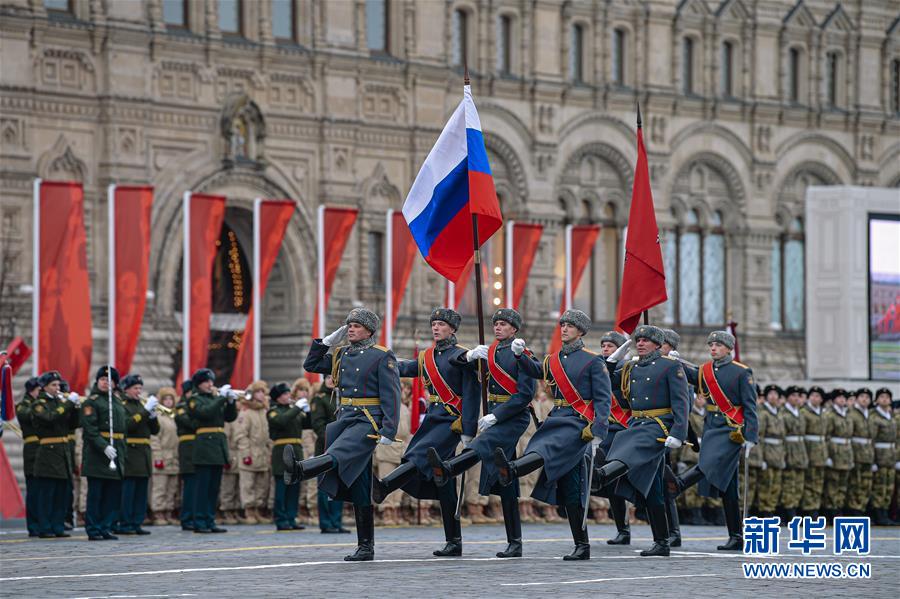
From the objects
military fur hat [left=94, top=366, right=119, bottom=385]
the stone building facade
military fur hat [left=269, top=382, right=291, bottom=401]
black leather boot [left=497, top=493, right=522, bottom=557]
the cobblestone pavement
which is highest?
the stone building facade

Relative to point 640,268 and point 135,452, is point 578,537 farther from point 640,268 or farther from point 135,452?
point 135,452

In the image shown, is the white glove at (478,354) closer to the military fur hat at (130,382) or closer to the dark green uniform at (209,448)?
the dark green uniform at (209,448)

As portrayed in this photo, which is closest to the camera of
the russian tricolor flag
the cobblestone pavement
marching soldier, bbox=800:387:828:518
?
the cobblestone pavement

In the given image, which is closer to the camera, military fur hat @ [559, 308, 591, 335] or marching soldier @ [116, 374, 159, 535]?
military fur hat @ [559, 308, 591, 335]

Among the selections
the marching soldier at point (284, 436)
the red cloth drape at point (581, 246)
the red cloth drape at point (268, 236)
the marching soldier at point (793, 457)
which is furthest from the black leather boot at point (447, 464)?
the red cloth drape at point (581, 246)

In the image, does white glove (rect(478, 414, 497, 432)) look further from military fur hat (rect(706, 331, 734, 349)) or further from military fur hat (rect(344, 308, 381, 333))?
military fur hat (rect(706, 331, 734, 349))

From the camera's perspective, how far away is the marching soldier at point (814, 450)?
23.6m

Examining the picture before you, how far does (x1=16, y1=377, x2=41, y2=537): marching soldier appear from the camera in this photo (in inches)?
762

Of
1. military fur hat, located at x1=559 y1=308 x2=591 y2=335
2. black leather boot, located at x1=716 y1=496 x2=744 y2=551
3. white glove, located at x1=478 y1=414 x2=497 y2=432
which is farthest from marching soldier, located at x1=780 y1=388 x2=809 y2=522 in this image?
white glove, located at x1=478 y1=414 x2=497 y2=432

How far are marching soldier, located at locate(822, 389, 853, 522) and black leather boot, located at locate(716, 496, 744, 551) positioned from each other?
7.35m

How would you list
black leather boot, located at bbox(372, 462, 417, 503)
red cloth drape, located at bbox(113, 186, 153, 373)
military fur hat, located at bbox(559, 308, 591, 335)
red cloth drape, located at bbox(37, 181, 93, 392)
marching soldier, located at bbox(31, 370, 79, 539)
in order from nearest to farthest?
1. black leather boot, located at bbox(372, 462, 417, 503)
2. military fur hat, located at bbox(559, 308, 591, 335)
3. marching soldier, located at bbox(31, 370, 79, 539)
4. red cloth drape, located at bbox(37, 181, 93, 392)
5. red cloth drape, located at bbox(113, 186, 153, 373)

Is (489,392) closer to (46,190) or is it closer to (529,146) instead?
(46,190)

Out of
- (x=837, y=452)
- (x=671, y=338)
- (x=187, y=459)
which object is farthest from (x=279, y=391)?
(x=837, y=452)

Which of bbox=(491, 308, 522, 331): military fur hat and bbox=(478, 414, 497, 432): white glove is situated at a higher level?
bbox=(491, 308, 522, 331): military fur hat
